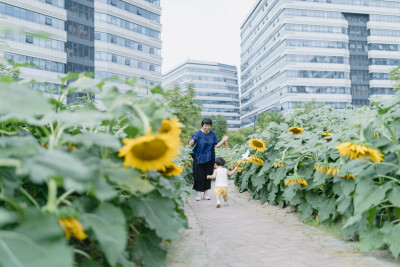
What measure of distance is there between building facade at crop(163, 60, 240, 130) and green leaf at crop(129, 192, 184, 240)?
123998 millimetres

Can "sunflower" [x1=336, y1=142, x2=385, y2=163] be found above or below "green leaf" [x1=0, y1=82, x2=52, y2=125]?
below

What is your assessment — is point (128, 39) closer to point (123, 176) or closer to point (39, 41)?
point (39, 41)

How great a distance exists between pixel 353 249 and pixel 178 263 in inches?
69.1

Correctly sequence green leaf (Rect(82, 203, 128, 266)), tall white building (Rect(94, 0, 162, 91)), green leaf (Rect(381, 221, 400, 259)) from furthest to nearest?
tall white building (Rect(94, 0, 162, 91)) < green leaf (Rect(381, 221, 400, 259)) < green leaf (Rect(82, 203, 128, 266))

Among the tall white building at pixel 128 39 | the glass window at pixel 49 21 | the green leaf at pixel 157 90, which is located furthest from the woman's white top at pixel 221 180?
the tall white building at pixel 128 39

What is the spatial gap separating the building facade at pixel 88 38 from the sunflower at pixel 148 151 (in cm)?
3821

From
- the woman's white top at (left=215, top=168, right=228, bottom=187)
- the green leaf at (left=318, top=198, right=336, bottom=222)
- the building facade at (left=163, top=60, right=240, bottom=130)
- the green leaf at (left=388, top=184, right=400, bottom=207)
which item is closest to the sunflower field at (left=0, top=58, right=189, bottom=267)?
the green leaf at (left=388, top=184, right=400, bottom=207)

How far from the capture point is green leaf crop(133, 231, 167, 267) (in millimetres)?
2504

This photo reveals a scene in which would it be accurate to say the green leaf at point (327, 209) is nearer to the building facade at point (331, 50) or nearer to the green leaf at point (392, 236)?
the green leaf at point (392, 236)

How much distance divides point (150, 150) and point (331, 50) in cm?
8153

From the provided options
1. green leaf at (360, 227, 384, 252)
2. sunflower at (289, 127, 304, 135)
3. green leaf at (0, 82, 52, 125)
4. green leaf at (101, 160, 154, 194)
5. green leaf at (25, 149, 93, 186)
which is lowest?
green leaf at (360, 227, 384, 252)

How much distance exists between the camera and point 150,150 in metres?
1.94

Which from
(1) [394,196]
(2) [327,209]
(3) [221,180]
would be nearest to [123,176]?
(1) [394,196]

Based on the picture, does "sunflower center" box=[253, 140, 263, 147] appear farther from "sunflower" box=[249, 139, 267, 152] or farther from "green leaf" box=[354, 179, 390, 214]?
"green leaf" box=[354, 179, 390, 214]
